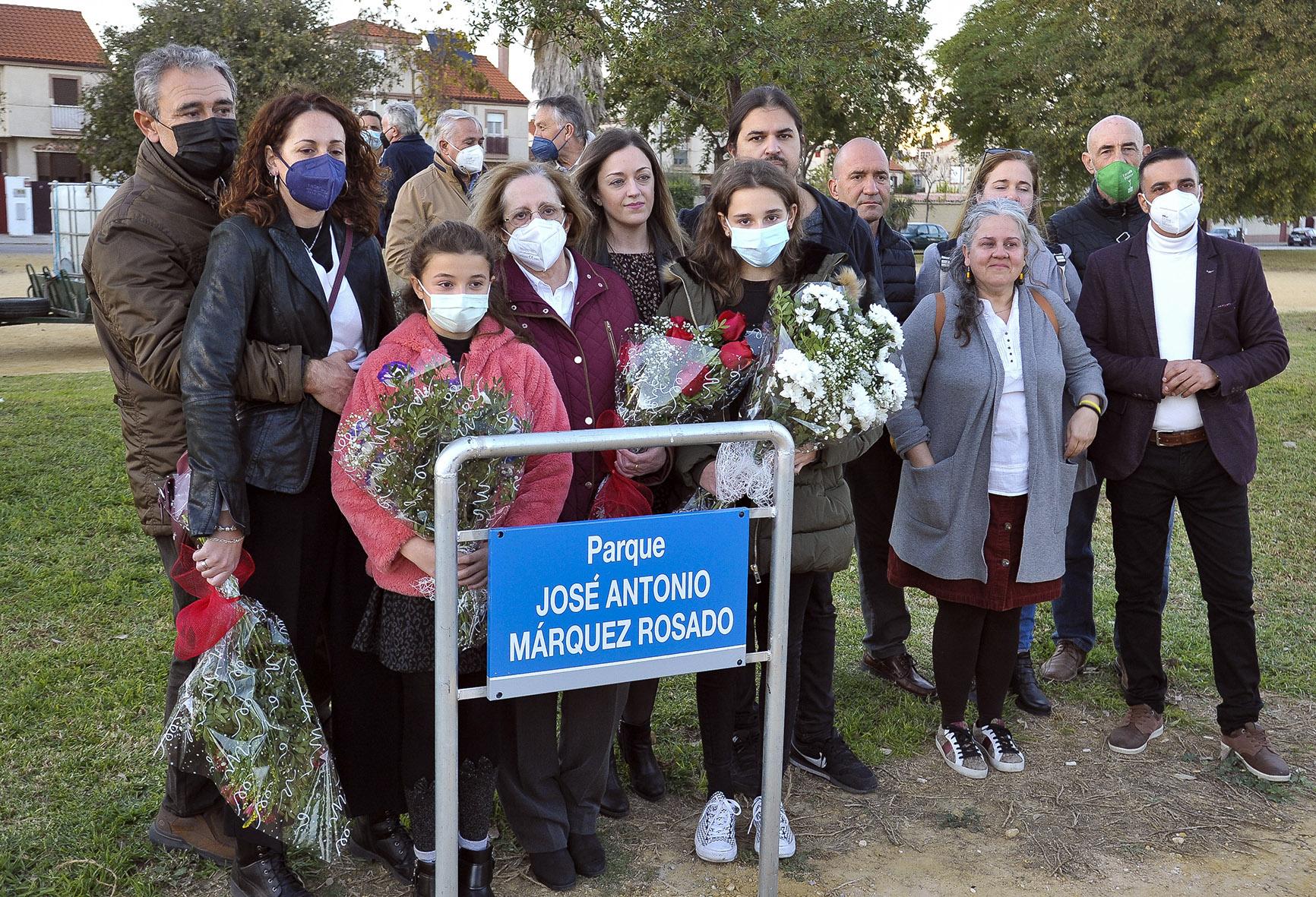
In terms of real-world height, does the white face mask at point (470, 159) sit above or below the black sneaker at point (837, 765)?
above

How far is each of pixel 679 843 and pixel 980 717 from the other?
1375mm

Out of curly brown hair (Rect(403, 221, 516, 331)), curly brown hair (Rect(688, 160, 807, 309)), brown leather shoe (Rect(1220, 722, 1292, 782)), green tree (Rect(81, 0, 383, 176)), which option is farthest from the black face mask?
green tree (Rect(81, 0, 383, 176))

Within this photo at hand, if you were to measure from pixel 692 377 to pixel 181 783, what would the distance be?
1964 mm

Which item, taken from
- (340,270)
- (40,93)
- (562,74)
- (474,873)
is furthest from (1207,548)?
(40,93)

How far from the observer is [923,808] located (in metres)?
3.85

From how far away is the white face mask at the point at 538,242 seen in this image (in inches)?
132

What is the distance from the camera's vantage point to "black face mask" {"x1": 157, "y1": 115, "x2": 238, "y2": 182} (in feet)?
10.2

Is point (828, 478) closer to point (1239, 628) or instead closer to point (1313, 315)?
point (1239, 628)

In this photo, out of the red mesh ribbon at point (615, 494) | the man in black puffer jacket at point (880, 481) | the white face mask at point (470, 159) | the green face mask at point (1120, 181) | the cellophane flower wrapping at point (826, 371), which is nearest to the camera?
the cellophane flower wrapping at point (826, 371)

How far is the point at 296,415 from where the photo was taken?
306 centimetres

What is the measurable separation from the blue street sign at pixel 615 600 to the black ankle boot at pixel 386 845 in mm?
1051

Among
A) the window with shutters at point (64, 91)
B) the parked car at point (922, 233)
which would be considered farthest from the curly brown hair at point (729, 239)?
the window with shutters at point (64, 91)

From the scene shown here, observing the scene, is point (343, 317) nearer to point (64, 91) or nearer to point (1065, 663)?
point (1065, 663)

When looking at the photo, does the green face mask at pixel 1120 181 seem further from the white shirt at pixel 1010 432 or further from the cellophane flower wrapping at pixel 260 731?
the cellophane flower wrapping at pixel 260 731
